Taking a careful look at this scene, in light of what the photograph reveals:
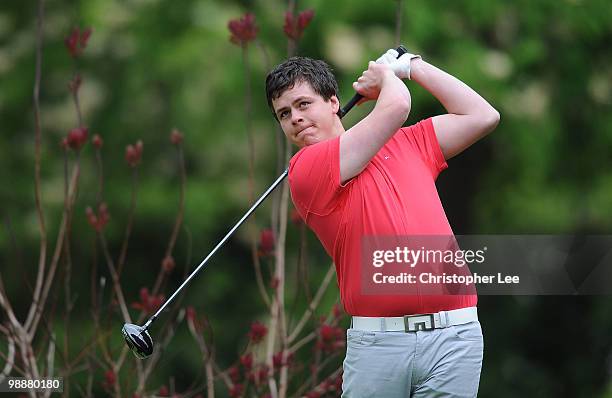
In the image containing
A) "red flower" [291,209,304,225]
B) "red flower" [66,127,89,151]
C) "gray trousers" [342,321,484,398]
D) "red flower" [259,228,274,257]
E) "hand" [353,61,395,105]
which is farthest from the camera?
"red flower" [291,209,304,225]

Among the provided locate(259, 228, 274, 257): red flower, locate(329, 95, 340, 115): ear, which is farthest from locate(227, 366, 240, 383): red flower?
locate(329, 95, 340, 115): ear

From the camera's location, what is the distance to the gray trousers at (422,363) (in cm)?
286

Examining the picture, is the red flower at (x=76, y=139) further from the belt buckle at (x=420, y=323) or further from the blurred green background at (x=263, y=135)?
the blurred green background at (x=263, y=135)

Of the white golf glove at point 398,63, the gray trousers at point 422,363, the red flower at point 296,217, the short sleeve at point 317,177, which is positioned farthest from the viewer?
the red flower at point 296,217

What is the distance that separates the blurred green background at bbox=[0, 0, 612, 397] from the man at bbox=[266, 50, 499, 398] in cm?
432

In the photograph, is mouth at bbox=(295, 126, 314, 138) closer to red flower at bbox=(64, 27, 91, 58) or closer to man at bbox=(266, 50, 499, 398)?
man at bbox=(266, 50, 499, 398)

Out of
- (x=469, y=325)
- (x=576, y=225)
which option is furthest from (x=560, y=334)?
(x=469, y=325)

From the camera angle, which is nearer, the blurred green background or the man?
the man

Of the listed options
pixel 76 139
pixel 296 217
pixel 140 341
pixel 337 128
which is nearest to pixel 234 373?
pixel 296 217

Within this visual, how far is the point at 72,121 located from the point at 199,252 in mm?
1477

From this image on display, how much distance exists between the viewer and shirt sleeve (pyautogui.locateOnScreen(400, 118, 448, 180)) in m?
3.15

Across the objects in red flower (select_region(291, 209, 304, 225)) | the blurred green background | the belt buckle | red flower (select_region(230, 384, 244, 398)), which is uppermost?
the blurred green background

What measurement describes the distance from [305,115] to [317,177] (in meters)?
0.28

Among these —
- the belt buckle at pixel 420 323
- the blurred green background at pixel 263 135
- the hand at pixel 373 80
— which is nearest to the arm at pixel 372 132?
the hand at pixel 373 80
